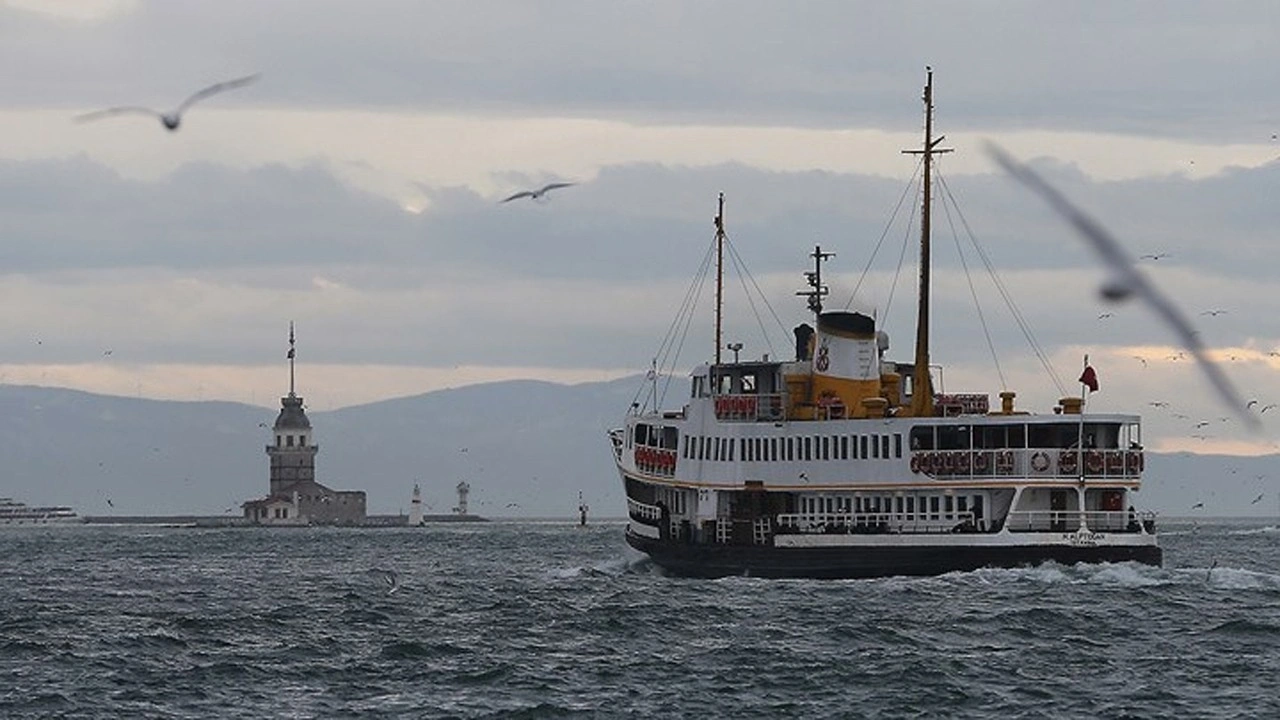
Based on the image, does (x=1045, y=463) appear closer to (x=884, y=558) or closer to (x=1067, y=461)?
(x=1067, y=461)

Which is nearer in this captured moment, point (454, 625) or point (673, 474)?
point (454, 625)

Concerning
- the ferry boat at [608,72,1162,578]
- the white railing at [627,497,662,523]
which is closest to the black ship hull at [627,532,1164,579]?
the ferry boat at [608,72,1162,578]

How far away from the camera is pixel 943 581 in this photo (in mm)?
76000

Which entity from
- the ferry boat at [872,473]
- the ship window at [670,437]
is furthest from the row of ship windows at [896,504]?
the ship window at [670,437]

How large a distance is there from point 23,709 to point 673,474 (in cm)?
4504

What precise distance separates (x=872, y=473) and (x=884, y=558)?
3374mm

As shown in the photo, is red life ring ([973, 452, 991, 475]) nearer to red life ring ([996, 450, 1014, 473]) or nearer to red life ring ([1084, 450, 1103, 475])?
red life ring ([996, 450, 1014, 473])

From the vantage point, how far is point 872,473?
265 feet

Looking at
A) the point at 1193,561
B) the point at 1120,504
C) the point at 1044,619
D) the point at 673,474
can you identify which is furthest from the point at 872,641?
the point at 1193,561

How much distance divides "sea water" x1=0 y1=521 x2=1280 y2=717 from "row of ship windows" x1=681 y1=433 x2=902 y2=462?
4769mm

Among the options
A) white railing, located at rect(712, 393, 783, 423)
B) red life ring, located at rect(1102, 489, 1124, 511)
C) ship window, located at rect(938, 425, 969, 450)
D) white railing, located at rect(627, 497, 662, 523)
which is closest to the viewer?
red life ring, located at rect(1102, 489, 1124, 511)

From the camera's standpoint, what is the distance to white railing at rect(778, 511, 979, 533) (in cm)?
7912

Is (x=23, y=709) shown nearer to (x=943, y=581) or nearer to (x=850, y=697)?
(x=850, y=697)

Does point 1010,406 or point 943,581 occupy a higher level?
point 1010,406
